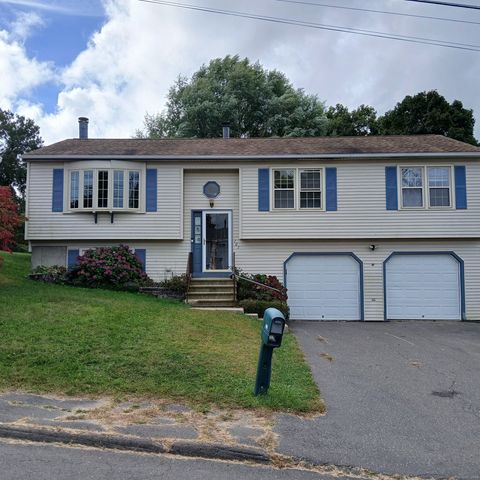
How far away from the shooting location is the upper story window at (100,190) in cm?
1458

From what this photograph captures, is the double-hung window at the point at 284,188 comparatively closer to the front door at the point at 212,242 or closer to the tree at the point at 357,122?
the front door at the point at 212,242

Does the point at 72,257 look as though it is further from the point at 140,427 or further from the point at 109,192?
the point at 140,427

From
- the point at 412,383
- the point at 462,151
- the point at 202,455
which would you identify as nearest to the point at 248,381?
the point at 202,455

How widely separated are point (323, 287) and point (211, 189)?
16.6 ft

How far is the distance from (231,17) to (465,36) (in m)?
6.20

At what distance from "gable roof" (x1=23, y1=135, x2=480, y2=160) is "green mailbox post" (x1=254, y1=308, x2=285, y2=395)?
32.5 feet

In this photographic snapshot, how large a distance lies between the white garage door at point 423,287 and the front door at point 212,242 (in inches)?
214

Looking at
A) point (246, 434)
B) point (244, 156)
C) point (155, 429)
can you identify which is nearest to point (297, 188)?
point (244, 156)

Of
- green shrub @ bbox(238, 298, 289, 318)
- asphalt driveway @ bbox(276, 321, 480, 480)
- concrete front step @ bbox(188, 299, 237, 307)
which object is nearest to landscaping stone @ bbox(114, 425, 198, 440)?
asphalt driveway @ bbox(276, 321, 480, 480)

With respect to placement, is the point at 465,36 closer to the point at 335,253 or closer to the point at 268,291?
the point at 335,253

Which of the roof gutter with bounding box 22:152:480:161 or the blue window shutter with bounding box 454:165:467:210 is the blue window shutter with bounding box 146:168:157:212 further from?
the blue window shutter with bounding box 454:165:467:210

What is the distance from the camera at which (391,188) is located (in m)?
14.7

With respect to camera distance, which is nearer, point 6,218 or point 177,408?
point 177,408

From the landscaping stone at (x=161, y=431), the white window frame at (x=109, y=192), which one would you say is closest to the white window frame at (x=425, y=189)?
the white window frame at (x=109, y=192)
